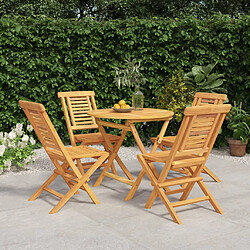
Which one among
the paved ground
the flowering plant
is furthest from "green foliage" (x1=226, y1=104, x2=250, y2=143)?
the flowering plant

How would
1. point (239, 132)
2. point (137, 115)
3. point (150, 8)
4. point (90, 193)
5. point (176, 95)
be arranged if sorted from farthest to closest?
point (150, 8), point (176, 95), point (239, 132), point (137, 115), point (90, 193)

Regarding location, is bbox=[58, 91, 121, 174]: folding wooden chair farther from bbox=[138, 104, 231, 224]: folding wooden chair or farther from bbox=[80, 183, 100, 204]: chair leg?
bbox=[138, 104, 231, 224]: folding wooden chair

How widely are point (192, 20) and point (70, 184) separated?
386 cm

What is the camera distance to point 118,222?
3836mm

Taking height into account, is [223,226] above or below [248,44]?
below

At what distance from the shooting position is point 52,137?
417 centimetres

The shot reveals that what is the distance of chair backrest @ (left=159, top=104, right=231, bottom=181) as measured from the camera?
3.80m

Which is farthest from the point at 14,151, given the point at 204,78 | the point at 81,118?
the point at 204,78

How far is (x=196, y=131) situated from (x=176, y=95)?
315 cm

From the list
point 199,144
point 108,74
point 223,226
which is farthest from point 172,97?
point 223,226

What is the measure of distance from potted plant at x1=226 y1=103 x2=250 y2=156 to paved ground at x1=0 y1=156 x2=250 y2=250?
1.74m

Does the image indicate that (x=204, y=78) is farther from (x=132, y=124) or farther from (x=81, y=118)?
(x=132, y=124)

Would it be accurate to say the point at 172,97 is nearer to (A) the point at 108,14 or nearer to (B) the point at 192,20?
(B) the point at 192,20

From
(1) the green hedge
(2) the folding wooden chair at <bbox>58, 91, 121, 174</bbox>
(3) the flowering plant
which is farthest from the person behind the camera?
(1) the green hedge
